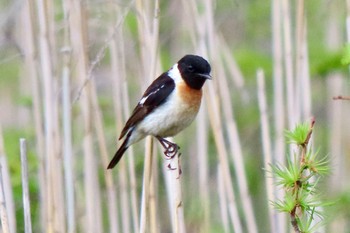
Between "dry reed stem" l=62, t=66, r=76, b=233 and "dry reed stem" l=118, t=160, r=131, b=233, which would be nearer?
"dry reed stem" l=62, t=66, r=76, b=233

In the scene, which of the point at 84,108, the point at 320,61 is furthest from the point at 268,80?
the point at 84,108

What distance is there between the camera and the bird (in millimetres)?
3604

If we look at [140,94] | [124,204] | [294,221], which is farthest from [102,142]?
[294,221]

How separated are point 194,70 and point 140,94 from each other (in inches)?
38.6

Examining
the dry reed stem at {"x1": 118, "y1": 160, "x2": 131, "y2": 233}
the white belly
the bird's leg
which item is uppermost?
the white belly

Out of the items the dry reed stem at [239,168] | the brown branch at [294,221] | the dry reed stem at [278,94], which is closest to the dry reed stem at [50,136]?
the dry reed stem at [239,168]

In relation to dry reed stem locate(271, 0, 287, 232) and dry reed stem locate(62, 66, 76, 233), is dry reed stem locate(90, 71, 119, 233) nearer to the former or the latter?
dry reed stem locate(62, 66, 76, 233)

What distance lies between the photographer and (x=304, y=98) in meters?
3.74

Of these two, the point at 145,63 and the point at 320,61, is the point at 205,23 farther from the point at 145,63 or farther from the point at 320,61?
the point at 320,61

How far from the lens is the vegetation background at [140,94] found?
342 centimetres

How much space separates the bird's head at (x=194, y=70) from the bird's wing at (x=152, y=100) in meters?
0.07

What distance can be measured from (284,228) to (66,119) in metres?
1.01

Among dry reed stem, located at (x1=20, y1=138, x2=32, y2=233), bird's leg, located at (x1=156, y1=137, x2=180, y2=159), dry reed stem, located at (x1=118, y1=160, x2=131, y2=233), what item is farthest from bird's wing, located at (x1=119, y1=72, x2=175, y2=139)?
dry reed stem, located at (x1=20, y1=138, x2=32, y2=233)

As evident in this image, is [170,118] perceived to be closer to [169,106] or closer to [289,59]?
[169,106]
